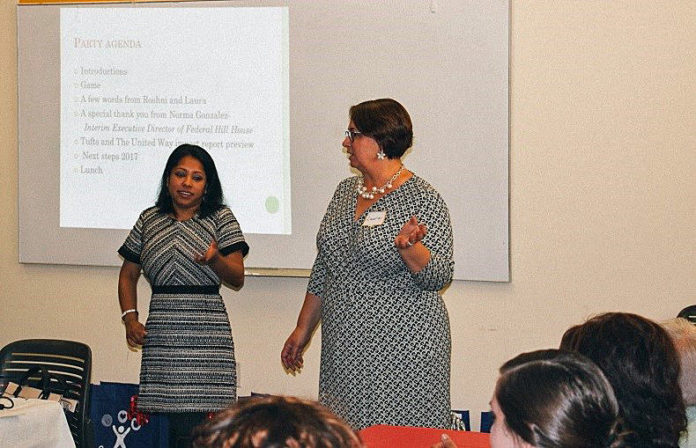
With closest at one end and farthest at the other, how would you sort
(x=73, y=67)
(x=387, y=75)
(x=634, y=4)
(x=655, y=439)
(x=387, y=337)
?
(x=655, y=439)
(x=387, y=337)
(x=634, y=4)
(x=387, y=75)
(x=73, y=67)

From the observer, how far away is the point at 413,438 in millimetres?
2555

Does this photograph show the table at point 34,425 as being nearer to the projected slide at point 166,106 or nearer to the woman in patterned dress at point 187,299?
the woman in patterned dress at point 187,299

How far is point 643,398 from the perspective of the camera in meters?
1.91

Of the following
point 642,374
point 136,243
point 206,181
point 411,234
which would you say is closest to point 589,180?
point 411,234

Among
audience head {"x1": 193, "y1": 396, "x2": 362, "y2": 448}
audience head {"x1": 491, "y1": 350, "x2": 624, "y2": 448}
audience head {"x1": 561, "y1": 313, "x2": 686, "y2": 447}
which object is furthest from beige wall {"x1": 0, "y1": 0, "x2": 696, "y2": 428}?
audience head {"x1": 193, "y1": 396, "x2": 362, "y2": 448}

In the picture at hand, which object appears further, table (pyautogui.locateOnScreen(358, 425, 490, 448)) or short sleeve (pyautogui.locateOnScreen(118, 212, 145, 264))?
short sleeve (pyautogui.locateOnScreen(118, 212, 145, 264))

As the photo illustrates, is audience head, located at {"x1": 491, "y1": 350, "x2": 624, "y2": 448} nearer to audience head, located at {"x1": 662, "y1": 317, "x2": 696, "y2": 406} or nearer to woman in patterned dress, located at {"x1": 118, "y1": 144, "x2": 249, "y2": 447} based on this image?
audience head, located at {"x1": 662, "y1": 317, "x2": 696, "y2": 406}

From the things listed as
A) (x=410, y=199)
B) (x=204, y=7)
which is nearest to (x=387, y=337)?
(x=410, y=199)

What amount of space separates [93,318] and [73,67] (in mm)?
1244

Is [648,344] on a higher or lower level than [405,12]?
lower

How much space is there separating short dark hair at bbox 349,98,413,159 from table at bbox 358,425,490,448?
3.32 feet

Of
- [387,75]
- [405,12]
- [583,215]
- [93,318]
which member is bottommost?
[93,318]

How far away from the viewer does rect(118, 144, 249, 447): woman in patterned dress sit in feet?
12.0

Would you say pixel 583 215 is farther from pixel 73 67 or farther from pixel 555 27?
pixel 73 67
